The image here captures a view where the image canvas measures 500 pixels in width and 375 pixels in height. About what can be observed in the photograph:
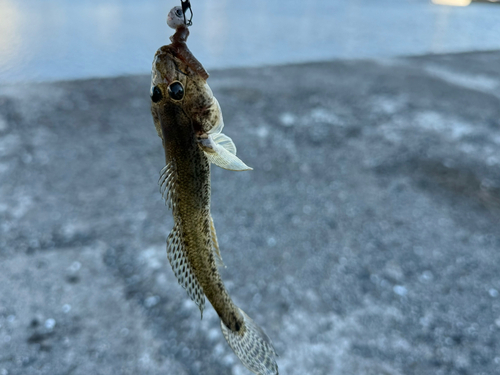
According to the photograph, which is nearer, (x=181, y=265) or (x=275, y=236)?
(x=181, y=265)

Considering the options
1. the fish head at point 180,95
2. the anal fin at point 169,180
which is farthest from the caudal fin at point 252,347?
the fish head at point 180,95

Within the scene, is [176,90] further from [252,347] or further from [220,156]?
[252,347]

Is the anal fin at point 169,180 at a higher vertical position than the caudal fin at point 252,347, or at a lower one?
→ higher

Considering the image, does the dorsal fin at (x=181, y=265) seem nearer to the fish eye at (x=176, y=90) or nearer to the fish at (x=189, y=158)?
the fish at (x=189, y=158)

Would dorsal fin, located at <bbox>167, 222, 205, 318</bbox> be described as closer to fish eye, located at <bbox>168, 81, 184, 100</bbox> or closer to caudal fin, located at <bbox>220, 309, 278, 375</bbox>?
caudal fin, located at <bbox>220, 309, 278, 375</bbox>

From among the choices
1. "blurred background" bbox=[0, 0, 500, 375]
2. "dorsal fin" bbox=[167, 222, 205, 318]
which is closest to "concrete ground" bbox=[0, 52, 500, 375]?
"blurred background" bbox=[0, 0, 500, 375]

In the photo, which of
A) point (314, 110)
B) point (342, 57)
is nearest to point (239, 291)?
point (314, 110)

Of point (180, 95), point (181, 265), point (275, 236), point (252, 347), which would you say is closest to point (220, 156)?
point (180, 95)

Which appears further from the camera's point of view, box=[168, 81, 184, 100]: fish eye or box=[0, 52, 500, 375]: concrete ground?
box=[0, 52, 500, 375]: concrete ground
